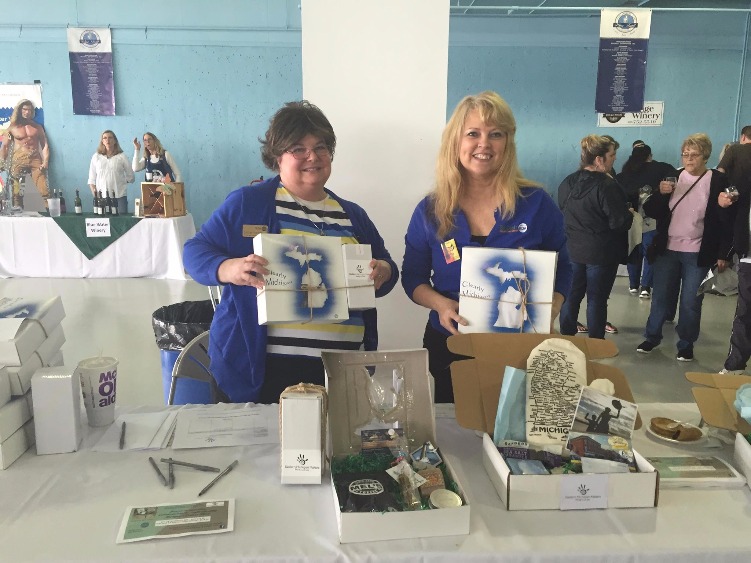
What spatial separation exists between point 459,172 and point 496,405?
0.76 metres

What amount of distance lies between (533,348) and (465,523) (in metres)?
0.42

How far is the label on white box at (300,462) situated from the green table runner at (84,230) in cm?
559

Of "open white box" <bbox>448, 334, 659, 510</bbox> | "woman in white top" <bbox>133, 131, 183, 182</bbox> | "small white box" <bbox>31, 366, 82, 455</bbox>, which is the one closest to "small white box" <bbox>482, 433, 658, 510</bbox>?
"open white box" <bbox>448, 334, 659, 510</bbox>

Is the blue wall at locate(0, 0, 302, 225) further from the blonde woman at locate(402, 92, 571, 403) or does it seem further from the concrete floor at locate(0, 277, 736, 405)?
the blonde woman at locate(402, 92, 571, 403)

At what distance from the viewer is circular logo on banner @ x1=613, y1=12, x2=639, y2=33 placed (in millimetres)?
4848

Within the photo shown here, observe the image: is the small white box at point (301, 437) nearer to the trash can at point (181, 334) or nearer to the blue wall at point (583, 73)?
the trash can at point (181, 334)

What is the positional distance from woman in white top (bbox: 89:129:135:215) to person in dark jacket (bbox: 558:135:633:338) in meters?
5.10

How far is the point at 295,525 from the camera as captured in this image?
3.10 ft

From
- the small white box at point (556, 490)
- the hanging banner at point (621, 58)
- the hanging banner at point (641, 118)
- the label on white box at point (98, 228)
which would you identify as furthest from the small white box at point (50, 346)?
the hanging banner at point (641, 118)

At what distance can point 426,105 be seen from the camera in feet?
6.93

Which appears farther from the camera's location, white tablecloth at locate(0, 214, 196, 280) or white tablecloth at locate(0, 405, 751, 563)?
white tablecloth at locate(0, 214, 196, 280)

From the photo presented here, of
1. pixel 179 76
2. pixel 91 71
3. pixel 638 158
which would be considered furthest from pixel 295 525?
pixel 91 71

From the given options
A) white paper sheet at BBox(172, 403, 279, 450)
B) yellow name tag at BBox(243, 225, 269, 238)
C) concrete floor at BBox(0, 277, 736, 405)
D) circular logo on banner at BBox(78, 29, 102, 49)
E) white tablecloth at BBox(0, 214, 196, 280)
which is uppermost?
circular logo on banner at BBox(78, 29, 102, 49)

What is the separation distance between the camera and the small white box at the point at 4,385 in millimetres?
1102
